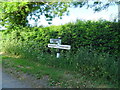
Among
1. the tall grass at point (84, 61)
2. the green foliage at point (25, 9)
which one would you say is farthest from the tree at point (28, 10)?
the tall grass at point (84, 61)

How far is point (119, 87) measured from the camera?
335 centimetres

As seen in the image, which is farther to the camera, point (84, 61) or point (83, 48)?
point (83, 48)

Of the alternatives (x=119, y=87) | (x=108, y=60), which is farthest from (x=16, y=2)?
(x=119, y=87)

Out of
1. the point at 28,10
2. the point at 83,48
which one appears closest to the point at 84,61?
the point at 83,48

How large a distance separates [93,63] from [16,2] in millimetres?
6819

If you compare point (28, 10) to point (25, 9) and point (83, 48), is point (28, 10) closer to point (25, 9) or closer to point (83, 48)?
point (25, 9)

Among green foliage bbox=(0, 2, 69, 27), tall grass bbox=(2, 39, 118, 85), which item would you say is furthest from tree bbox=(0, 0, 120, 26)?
tall grass bbox=(2, 39, 118, 85)

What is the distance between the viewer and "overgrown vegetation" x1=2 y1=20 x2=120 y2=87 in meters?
4.10

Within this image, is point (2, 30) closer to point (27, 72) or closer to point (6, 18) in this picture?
point (6, 18)

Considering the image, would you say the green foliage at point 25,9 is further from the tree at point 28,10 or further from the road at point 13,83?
the road at point 13,83

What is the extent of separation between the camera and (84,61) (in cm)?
458

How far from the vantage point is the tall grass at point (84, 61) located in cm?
381

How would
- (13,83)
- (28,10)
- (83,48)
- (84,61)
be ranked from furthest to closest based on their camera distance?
(28,10) < (83,48) < (84,61) < (13,83)

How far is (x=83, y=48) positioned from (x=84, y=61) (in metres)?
0.76
